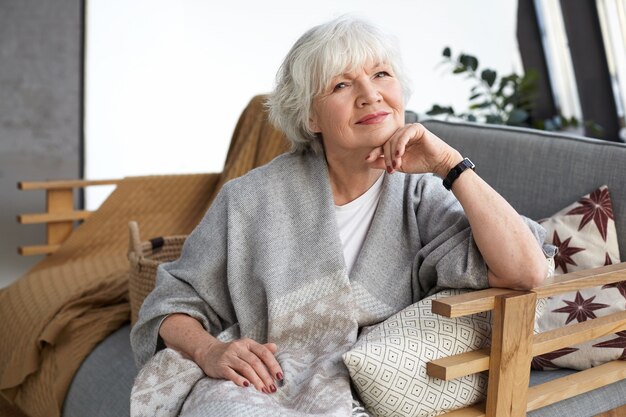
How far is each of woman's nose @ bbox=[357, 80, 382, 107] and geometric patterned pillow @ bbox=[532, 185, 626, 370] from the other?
1.83 ft

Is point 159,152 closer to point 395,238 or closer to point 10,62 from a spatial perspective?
point 10,62

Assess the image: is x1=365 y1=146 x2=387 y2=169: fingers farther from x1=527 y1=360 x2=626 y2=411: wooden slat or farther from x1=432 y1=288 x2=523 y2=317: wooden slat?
x1=527 y1=360 x2=626 y2=411: wooden slat

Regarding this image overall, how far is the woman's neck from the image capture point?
1.97 metres

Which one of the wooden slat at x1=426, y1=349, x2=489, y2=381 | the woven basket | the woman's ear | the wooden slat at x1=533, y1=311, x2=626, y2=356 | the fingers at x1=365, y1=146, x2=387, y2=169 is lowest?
the wooden slat at x1=426, y1=349, x2=489, y2=381

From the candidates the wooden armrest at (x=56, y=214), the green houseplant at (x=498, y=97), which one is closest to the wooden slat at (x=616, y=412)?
the green houseplant at (x=498, y=97)

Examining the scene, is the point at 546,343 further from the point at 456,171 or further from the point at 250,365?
the point at 250,365

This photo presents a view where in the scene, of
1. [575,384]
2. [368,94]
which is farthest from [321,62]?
[575,384]

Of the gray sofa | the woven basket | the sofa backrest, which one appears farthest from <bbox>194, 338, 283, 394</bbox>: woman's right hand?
the sofa backrest

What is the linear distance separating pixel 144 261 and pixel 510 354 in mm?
1171

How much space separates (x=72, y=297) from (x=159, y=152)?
6.55ft

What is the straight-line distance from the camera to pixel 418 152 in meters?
1.83

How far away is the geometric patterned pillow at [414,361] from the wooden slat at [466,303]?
0.11 metres

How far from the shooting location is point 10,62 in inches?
171

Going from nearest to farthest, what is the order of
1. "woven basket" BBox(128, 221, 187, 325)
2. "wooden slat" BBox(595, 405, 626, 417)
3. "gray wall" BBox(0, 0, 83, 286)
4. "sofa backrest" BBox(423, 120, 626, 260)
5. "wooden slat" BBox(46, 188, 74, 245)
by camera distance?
"wooden slat" BBox(595, 405, 626, 417) → "sofa backrest" BBox(423, 120, 626, 260) → "woven basket" BBox(128, 221, 187, 325) → "wooden slat" BBox(46, 188, 74, 245) → "gray wall" BBox(0, 0, 83, 286)
